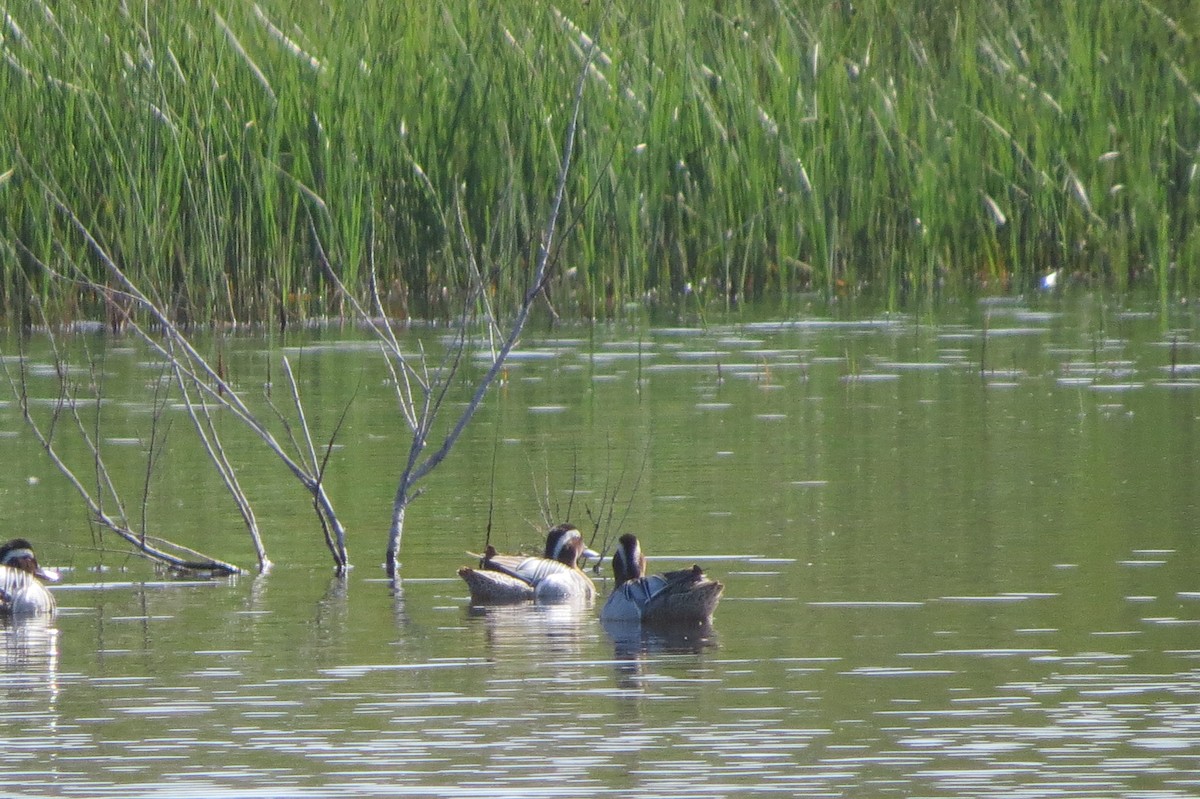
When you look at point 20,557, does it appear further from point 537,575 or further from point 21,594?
point 537,575

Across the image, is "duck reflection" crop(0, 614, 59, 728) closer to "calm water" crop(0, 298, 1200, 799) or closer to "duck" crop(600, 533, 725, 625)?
"calm water" crop(0, 298, 1200, 799)

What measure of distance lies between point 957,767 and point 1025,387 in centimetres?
726

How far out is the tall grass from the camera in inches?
595

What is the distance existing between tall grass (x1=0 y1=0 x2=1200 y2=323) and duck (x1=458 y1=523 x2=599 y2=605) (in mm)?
6372

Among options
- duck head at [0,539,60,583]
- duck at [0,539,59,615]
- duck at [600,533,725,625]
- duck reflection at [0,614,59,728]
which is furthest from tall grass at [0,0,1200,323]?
duck at [600,533,725,625]

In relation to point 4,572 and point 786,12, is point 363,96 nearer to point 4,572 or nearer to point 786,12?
point 786,12

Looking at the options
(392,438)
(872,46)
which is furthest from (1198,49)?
(392,438)

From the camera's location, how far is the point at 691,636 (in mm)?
7418

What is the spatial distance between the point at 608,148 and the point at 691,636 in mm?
8676

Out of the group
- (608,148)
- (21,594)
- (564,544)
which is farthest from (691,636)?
(608,148)

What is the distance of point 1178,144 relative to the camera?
55.9 feet

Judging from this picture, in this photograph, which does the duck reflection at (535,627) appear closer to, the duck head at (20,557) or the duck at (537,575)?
the duck at (537,575)

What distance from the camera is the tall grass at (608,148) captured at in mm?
15117

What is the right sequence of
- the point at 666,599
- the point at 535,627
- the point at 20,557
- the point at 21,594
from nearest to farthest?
the point at 666,599
the point at 535,627
the point at 21,594
the point at 20,557
